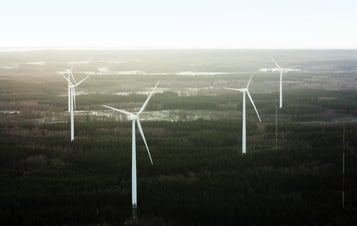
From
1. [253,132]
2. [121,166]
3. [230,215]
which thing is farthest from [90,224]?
[253,132]

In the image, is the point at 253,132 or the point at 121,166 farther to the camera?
the point at 253,132

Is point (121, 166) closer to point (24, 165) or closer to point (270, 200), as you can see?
point (24, 165)

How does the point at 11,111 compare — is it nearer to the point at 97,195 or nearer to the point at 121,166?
the point at 121,166

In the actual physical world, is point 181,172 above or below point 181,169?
below

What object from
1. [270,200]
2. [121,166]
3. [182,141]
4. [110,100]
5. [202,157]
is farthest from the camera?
[110,100]

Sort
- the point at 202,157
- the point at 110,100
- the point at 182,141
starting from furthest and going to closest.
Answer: the point at 110,100 → the point at 182,141 → the point at 202,157

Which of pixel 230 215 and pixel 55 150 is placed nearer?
pixel 230 215

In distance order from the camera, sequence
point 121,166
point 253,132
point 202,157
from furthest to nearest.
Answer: point 253,132 < point 202,157 < point 121,166

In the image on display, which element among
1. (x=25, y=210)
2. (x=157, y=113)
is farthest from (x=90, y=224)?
(x=157, y=113)

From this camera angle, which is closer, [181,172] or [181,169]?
[181,172]
